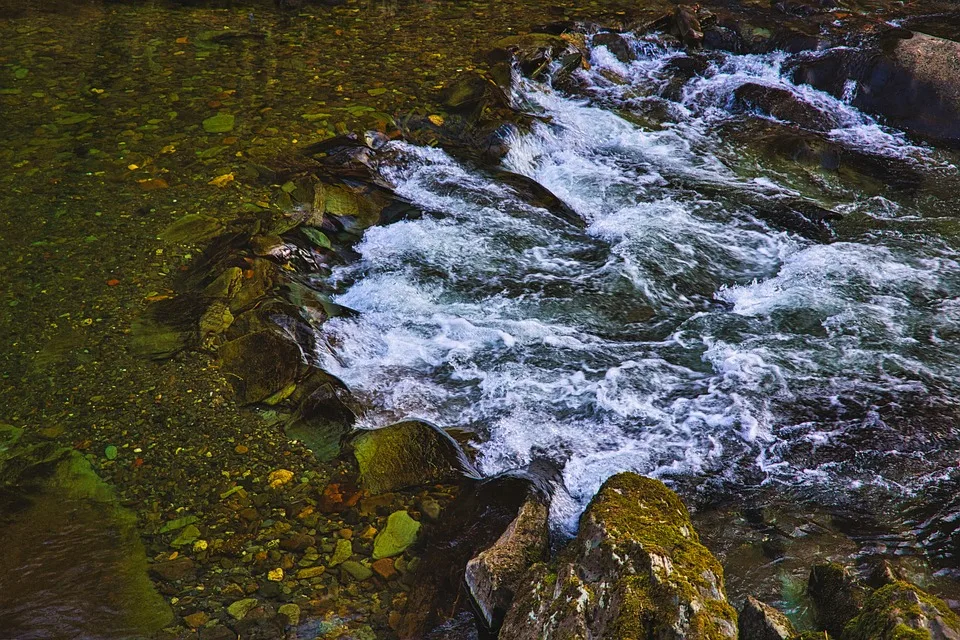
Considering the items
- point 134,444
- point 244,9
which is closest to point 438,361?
point 134,444

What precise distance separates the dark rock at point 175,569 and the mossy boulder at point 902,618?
117 inches

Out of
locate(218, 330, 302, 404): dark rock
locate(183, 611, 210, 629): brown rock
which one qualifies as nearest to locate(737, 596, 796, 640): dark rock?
locate(183, 611, 210, 629): brown rock

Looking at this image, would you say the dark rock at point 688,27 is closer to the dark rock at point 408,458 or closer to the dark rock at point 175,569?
the dark rock at point 408,458

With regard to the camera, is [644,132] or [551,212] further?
[644,132]

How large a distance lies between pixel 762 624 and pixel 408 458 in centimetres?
206

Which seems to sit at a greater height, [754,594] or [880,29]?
[880,29]

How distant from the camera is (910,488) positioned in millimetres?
4336

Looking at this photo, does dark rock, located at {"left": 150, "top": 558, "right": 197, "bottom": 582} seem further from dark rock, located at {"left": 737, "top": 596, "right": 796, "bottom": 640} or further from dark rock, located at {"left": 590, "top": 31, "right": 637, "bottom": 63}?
dark rock, located at {"left": 590, "top": 31, "right": 637, "bottom": 63}

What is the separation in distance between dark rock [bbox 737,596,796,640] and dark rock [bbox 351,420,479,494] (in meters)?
1.72

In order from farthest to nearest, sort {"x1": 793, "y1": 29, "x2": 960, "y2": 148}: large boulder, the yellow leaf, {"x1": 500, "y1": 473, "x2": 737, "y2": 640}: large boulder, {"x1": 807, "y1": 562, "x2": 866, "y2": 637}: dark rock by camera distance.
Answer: {"x1": 793, "y1": 29, "x2": 960, "y2": 148}: large boulder → the yellow leaf → {"x1": 807, "y1": 562, "x2": 866, "y2": 637}: dark rock → {"x1": 500, "y1": 473, "x2": 737, "y2": 640}: large boulder

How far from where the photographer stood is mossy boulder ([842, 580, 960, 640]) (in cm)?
260

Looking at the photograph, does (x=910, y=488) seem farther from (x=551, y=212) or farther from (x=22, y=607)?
(x=22, y=607)

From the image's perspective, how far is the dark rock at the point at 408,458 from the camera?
4.22 meters

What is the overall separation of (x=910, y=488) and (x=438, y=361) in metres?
3.05
